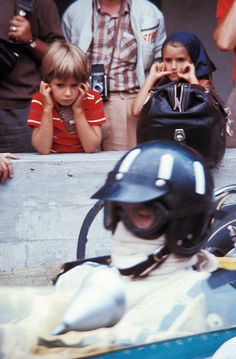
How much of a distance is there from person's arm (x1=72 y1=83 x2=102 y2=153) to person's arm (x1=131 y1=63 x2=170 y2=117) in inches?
14.7

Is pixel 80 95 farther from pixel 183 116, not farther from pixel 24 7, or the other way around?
pixel 24 7

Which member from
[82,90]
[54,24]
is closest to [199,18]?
[54,24]

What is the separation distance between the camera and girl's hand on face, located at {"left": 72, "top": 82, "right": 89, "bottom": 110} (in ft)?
19.4

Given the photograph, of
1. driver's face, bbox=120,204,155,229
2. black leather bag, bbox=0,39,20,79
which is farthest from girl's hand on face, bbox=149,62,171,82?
driver's face, bbox=120,204,155,229

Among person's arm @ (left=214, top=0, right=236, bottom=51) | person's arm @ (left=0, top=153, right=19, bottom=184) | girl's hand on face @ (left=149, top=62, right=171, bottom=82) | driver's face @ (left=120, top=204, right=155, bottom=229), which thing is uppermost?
→ driver's face @ (left=120, top=204, right=155, bottom=229)

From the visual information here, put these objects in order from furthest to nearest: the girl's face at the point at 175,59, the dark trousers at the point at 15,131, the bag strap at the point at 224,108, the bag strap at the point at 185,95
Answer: the dark trousers at the point at 15,131
the girl's face at the point at 175,59
the bag strap at the point at 224,108
the bag strap at the point at 185,95

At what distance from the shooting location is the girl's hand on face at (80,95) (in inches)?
232

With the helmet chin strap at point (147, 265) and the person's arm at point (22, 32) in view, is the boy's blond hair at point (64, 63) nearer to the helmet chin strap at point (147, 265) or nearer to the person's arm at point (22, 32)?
the person's arm at point (22, 32)

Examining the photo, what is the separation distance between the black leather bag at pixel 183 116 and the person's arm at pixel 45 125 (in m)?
0.59

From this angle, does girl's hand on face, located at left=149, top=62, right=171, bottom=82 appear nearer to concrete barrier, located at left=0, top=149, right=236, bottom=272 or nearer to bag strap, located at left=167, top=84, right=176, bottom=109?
bag strap, located at left=167, top=84, right=176, bottom=109

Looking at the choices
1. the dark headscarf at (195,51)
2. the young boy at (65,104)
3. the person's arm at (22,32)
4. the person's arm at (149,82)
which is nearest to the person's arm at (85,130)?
the young boy at (65,104)

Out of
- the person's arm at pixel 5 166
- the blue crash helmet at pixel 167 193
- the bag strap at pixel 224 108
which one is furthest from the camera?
the person's arm at pixel 5 166

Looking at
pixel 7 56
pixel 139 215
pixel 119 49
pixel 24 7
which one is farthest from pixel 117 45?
pixel 139 215

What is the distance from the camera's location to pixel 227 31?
20.1ft
